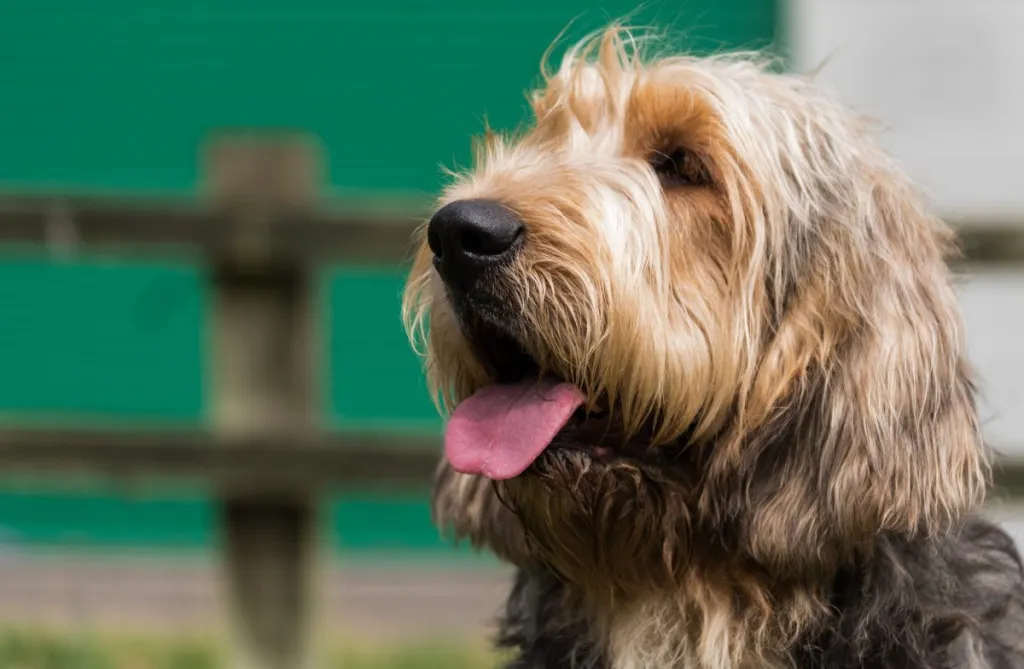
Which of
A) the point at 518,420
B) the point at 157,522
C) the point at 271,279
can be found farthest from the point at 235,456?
the point at 157,522

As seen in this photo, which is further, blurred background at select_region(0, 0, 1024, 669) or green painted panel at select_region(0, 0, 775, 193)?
green painted panel at select_region(0, 0, 775, 193)

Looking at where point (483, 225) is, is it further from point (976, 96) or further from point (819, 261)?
point (976, 96)

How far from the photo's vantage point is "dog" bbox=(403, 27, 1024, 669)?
261cm

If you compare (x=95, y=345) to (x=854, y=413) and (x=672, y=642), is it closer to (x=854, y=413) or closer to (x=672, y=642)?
(x=672, y=642)

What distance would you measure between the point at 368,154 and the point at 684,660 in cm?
464

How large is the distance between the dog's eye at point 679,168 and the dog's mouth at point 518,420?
48 cm

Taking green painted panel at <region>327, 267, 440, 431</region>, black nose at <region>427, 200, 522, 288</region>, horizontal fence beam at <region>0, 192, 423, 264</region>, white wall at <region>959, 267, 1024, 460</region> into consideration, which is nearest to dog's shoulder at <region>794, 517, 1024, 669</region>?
black nose at <region>427, 200, 522, 288</region>

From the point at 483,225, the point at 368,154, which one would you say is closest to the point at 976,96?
the point at 368,154

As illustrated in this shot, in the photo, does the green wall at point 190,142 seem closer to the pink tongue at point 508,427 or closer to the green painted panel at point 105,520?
the green painted panel at point 105,520

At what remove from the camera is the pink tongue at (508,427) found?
103 inches

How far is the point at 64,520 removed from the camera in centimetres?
715

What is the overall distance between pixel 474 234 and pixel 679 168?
0.53 meters

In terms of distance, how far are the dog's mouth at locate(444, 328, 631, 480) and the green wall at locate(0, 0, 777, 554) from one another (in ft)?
13.5

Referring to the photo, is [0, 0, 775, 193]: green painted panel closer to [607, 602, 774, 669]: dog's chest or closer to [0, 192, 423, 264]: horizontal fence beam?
[0, 192, 423, 264]: horizontal fence beam
